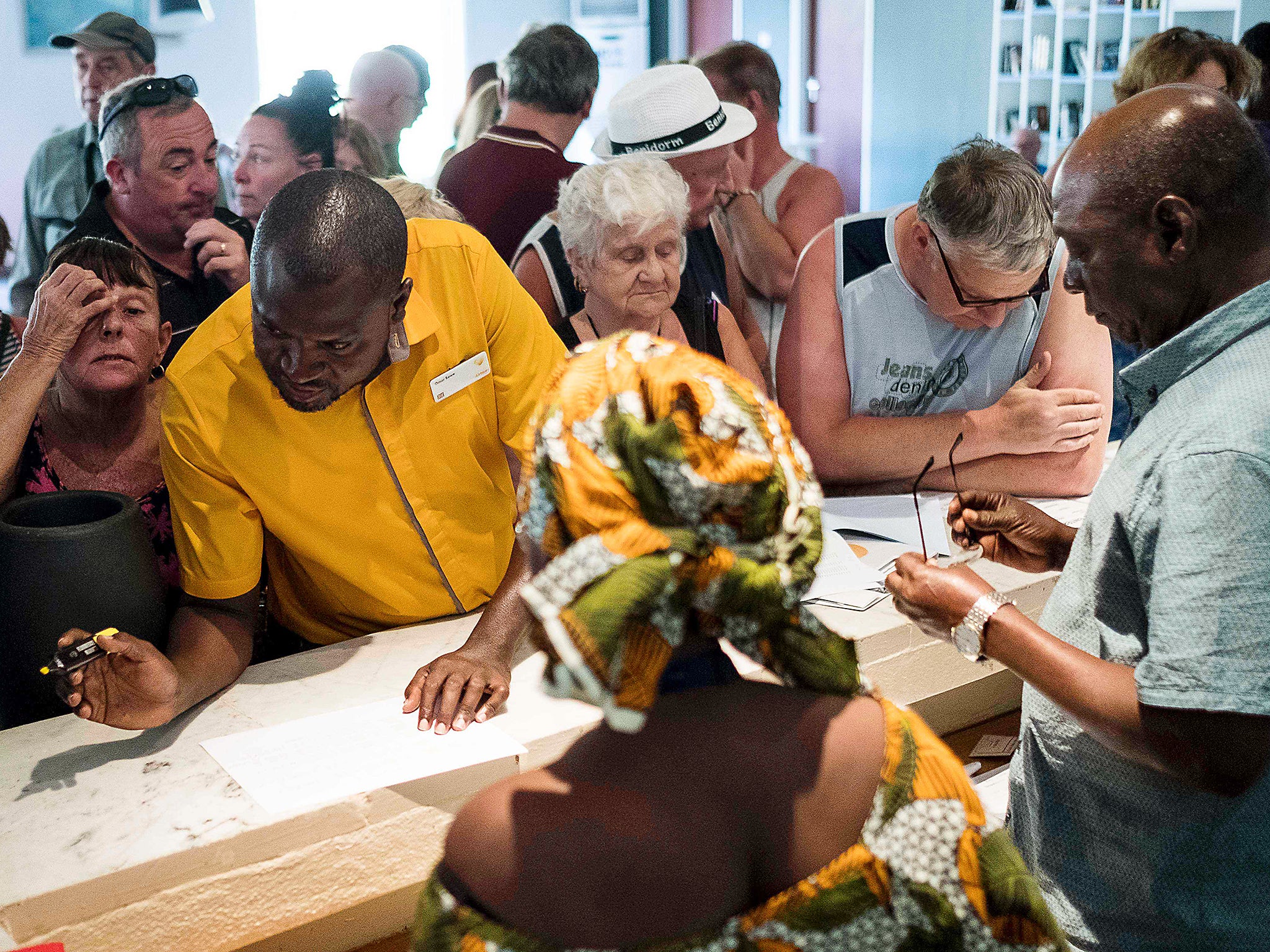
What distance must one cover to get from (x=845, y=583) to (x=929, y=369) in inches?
26.3

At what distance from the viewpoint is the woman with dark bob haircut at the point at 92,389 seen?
6.34 ft

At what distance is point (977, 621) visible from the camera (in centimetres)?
130

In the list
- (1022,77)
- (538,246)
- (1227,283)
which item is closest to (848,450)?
(538,246)

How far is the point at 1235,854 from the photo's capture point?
1.24 meters

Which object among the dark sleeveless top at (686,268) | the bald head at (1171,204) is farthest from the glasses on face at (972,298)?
the bald head at (1171,204)

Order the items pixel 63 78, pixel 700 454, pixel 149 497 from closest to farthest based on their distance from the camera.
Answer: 1. pixel 700 454
2. pixel 149 497
3. pixel 63 78

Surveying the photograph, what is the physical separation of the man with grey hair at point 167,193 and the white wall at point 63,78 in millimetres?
4460

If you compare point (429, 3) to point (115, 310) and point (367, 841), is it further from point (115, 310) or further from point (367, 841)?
point (367, 841)

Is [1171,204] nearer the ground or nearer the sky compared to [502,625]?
nearer the sky

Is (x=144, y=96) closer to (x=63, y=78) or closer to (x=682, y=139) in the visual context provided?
(x=682, y=139)

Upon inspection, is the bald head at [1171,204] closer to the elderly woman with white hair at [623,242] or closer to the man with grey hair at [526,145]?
the elderly woman with white hair at [623,242]

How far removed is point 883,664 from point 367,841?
39.3 inches

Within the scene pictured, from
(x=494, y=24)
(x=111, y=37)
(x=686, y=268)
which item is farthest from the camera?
(x=494, y=24)

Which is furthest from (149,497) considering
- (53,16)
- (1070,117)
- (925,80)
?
(1070,117)
